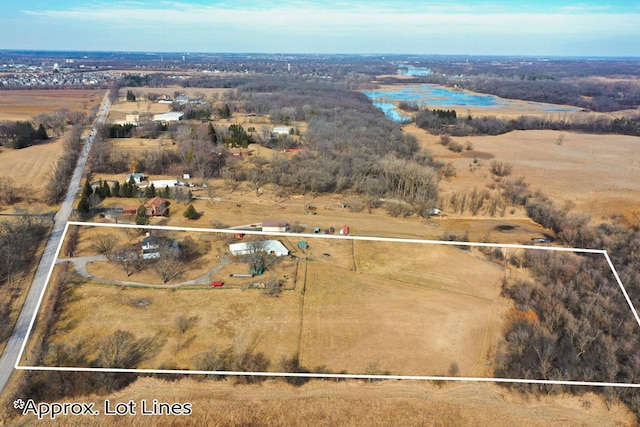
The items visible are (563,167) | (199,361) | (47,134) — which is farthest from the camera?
(47,134)

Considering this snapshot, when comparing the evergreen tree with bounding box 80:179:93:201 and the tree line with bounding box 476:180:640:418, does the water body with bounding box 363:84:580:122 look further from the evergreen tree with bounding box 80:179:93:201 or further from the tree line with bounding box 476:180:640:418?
the tree line with bounding box 476:180:640:418

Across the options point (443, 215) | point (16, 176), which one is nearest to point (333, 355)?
point (443, 215)

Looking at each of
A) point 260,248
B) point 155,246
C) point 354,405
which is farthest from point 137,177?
point 354,405

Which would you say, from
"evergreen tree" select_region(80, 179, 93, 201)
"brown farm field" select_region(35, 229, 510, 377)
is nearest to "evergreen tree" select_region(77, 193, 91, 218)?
"evergreen tree" select_region(80, 179, 93, 201)

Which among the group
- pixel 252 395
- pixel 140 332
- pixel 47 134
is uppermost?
pixel 47 134

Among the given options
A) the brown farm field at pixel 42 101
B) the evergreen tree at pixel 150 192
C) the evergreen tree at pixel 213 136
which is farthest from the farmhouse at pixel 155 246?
the brown farm field at pixel 42 101

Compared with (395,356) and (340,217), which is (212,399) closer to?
(395,356)

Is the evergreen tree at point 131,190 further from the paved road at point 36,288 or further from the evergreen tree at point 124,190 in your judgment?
the paved road at point 36,288

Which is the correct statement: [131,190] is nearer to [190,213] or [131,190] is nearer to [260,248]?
[190,213]
